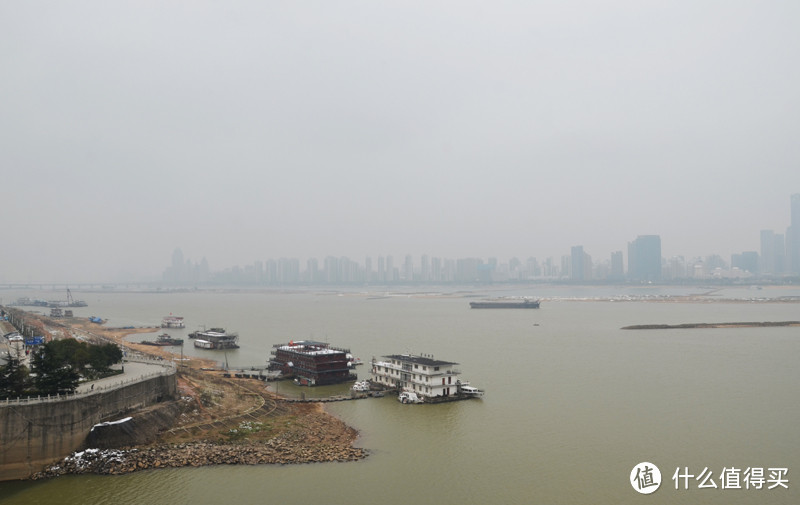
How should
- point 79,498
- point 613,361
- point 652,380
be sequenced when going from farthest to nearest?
point 613,361, point 652,380, point 79,498

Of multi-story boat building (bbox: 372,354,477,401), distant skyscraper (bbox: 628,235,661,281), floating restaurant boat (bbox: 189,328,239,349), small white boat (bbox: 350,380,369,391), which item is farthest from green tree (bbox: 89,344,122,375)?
distant skyscraper (bbox: 628,235,661,281)

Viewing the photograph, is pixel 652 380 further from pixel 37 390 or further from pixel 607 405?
pixel 37 390

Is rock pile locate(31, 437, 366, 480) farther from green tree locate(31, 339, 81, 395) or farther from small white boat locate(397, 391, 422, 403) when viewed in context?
small white boat locate(397, 391, 422, 403)

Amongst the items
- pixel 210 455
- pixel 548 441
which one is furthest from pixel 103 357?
pixel 548 441

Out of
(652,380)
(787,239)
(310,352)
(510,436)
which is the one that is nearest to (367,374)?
(310,352)

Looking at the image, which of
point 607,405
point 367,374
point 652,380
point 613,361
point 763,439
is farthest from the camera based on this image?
point 613,361

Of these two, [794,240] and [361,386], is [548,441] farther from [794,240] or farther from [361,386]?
[794,240]

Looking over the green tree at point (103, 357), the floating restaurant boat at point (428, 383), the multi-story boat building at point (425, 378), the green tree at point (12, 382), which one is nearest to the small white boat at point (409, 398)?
the floating restaurant boat at point (428, 383)
